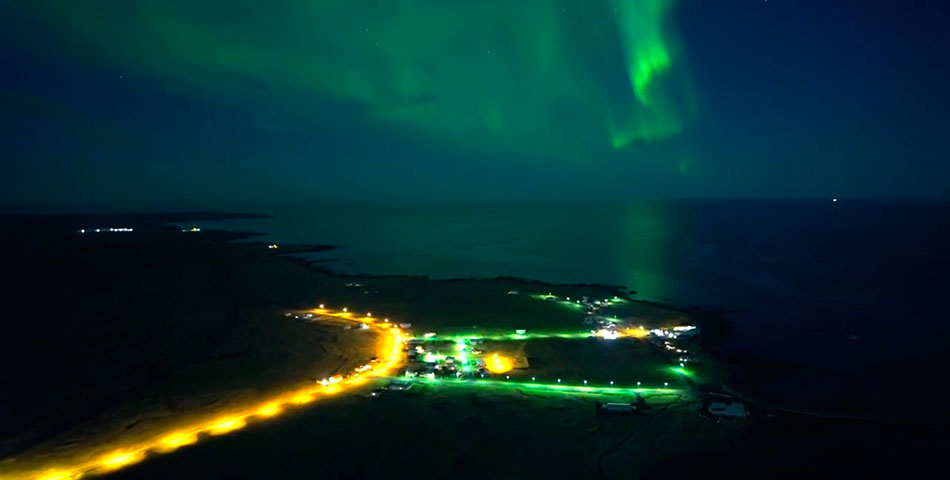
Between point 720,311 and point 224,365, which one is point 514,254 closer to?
point 720,311

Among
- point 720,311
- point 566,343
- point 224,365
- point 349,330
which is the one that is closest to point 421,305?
point 349,330

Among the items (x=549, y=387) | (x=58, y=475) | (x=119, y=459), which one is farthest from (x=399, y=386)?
(x=58, y=475)

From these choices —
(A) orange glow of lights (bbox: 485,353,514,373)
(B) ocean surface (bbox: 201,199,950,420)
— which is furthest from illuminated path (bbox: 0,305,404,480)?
(B) ocean surface (bbox: 201,199,950,420)

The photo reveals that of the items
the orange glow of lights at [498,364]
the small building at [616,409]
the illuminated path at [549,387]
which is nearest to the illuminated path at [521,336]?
the orange glow of lights at [498,364]

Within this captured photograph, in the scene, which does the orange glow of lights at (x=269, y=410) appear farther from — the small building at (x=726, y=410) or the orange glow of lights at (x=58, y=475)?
the small building at (x=726, y=410)

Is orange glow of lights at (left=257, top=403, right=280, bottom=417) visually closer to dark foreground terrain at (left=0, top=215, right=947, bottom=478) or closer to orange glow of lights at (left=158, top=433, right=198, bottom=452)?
dark foreground terrain at (left=0, top=215, right=947, bottom=478)

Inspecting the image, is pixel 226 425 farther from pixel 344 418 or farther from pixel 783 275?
pixel 783 275

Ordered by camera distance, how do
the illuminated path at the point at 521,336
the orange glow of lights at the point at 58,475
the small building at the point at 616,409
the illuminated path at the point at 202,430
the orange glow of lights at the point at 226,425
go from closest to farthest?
the orange glow of lights at the point at 58,475 < the illuminated path at the point at 202,430 < the orange glow of lights at the point at 226,425 < the small building at the point at 616,409 < the illuminated path at the point at 521,336
